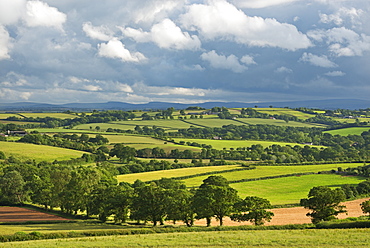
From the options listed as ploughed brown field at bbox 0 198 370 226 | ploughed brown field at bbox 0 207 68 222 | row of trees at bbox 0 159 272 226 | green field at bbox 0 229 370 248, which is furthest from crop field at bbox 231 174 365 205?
green field at bbox 0 229 370 248

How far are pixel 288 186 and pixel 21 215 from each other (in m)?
63.3

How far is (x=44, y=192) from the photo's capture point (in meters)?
89.8

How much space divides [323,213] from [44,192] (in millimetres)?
51932

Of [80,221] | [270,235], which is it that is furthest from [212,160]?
[270,235]

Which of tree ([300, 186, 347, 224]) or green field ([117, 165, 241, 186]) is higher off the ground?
tree ([300, 186, 347, 224])

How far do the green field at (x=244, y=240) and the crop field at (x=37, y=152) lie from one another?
10711 centimetres

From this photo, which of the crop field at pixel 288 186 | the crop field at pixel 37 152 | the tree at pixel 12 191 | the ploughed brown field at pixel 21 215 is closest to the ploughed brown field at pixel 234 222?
the ploughed brown field at pixel 21 215

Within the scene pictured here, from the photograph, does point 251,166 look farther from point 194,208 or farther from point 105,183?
point 194,208

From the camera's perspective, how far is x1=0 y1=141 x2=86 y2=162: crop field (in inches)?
6093

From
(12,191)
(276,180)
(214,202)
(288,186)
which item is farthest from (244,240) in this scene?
(276,180)

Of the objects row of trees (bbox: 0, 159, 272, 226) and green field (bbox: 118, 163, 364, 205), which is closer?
row of trees (bbox: 0, 159, 272, 226)

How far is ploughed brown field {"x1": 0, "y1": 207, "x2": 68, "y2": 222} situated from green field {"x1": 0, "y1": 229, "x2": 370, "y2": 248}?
1132 inches

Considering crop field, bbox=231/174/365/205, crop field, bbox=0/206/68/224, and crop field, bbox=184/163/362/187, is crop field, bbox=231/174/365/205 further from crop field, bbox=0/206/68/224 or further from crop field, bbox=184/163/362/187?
crop field, bbox=0/206/68/224

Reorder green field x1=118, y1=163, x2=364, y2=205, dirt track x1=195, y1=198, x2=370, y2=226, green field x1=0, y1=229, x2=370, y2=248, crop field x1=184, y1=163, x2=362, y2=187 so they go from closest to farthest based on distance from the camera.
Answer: green field x1=0, y1=229, x2=370, y2=248 → dirt track x1=195, y1=198, x2=370, y2=226 → green field x1=118, y1=163, x2=364, y2=205 → crop field x1=184, y1=163, x2=362, y2=187
